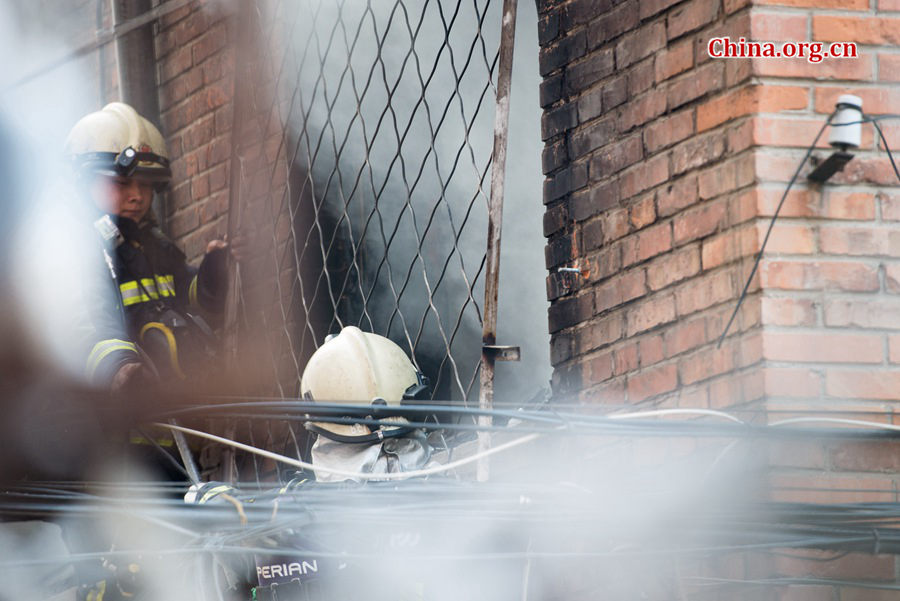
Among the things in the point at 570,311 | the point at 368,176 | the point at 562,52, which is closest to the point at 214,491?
the point at 570,311

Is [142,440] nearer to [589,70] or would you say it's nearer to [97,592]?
[97,592]

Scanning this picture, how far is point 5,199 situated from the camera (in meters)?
6.88

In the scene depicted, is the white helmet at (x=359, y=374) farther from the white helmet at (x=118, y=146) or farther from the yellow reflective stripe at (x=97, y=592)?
the white helmet at (x=118, y=146)

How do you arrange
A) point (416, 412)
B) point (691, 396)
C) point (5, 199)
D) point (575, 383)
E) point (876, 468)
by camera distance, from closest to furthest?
point (416, 412)
point (876, 468)
point (691, 396)
point (575, 383)
point (5, 199)

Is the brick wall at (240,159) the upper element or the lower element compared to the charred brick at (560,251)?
upper

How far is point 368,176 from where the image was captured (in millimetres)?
6270

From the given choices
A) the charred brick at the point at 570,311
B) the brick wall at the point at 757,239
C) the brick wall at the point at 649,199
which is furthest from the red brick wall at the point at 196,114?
the brick wall at the point at 757,239

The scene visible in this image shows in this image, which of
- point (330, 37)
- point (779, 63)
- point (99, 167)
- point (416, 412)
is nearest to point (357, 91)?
point (330, 37)

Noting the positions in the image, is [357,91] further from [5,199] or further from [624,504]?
[624,504]

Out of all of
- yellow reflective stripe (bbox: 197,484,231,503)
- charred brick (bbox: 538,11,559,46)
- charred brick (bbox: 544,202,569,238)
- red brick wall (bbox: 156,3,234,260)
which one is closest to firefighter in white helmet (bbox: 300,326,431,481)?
yellow reflective stripe (bbox: 197,484,231,503)

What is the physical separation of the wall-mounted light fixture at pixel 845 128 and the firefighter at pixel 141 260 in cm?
324

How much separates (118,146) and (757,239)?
11.5ft

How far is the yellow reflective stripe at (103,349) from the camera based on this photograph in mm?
5906

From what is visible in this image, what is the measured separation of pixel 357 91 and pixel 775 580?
3303 mm
